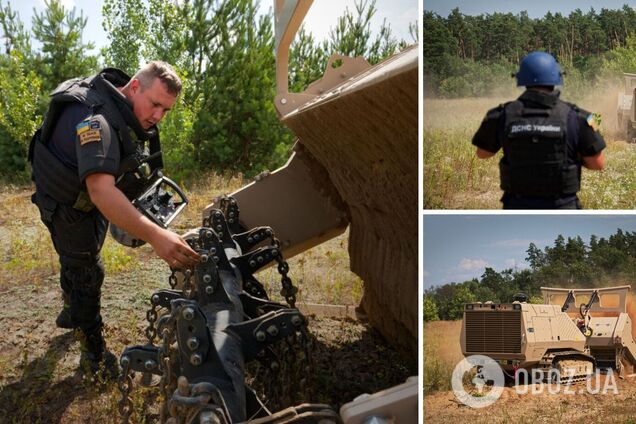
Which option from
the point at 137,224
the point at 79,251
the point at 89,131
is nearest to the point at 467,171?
the point at 137,224

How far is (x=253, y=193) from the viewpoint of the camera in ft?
15.4

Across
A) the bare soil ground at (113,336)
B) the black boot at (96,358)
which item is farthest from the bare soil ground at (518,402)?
the black boot at (96,358)

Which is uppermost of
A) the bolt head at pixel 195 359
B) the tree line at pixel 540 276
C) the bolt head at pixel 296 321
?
the tree line at pixel 540 276

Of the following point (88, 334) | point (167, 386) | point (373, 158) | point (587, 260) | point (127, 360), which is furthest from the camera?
point (88, 334)

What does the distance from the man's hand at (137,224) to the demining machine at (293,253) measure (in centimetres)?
9

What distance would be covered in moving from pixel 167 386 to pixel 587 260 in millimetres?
1206

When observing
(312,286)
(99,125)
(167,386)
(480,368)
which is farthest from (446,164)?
(312,286)

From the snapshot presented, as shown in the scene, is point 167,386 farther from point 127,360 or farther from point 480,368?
point 480,368

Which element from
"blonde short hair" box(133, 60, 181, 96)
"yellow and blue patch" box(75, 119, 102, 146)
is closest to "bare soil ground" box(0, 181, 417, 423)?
"yellow and blue patch" box(75, 119, 102, 146)

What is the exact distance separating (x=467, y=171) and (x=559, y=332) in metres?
0.38

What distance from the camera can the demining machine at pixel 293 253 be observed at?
80.0 inches

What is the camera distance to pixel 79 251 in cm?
393

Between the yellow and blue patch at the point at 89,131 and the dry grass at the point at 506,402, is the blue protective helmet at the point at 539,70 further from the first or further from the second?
the yellow and blue patch at the point at 89,131

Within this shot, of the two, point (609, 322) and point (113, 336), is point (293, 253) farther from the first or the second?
point (609, 322)
